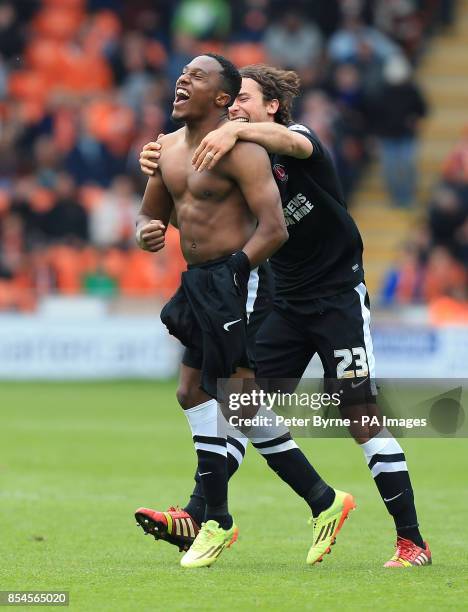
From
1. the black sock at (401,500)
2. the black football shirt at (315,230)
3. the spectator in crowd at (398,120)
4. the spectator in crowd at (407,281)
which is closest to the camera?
the black sock at (401,500)

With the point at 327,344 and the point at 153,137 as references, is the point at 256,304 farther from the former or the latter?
the point at 153,137

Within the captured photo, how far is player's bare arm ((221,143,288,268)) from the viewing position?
A: 22.2 feet

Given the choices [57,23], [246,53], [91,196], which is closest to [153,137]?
[91,196]

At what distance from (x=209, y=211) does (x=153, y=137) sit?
1400cm

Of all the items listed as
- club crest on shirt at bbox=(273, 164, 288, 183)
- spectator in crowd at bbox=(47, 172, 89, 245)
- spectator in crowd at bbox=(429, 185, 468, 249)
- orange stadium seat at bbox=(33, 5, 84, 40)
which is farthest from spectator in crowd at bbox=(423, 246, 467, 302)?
club crest on shirt at bbox=(273, 164, 288, 183)

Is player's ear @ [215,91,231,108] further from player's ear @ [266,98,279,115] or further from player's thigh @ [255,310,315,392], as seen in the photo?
player's thigh @ [255,310,315,392]

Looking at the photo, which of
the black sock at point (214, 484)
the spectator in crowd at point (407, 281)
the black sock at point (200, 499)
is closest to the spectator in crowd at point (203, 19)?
the spectator in crowd at point (407, 281)

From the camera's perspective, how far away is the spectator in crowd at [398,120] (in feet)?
68.7

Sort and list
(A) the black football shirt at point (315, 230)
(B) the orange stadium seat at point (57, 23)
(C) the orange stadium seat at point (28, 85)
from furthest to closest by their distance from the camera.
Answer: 1. (B) the orange stadium seat at point (57, 23)
2. (C) the orange stadium seat at point (28, 85)
3. (A) the black football shirt at point (315, 230)

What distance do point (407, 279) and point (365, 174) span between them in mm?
4437

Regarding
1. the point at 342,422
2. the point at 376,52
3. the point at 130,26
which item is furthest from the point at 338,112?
the point at 342,422

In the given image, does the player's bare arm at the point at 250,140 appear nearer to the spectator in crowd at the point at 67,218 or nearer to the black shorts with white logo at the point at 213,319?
the black shorts with white logo at the point at 213,319

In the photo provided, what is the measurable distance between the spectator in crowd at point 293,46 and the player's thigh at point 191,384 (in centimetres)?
1541

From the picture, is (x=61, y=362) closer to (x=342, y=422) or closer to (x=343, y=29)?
(x=343, y=29)
